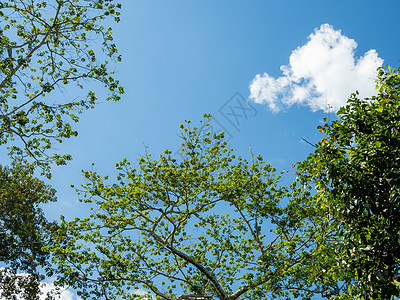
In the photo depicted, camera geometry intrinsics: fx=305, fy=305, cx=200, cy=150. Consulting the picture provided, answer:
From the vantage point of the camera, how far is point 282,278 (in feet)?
35.3

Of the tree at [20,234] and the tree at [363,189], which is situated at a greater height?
the tree at [20,234]

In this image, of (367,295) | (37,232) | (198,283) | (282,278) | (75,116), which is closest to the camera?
(367,295)

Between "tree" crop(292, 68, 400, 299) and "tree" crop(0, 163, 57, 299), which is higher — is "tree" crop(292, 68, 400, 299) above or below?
below

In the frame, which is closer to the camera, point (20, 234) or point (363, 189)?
point (363, 189)

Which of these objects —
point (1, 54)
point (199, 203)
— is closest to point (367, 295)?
point (199, 203)

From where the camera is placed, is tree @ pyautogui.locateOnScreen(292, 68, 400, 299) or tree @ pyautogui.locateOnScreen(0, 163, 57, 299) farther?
tree @ pyautogui.locateOnScreen(0, 163, 57, 299)

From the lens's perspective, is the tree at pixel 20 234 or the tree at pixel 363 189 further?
the tree at pixel 20 234

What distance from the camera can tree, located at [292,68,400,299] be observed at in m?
4.27

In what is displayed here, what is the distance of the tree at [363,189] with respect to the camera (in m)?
4.27

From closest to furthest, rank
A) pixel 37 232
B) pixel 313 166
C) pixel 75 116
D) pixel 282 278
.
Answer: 1. pixel 313 166
2. pixel 282 278
3. pixel 75 116
4. pixel 37 232

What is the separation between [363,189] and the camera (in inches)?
182

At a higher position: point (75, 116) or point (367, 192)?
point (75, 116)

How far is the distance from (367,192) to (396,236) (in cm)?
Result: 70

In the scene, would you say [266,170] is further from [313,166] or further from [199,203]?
[313,166]
